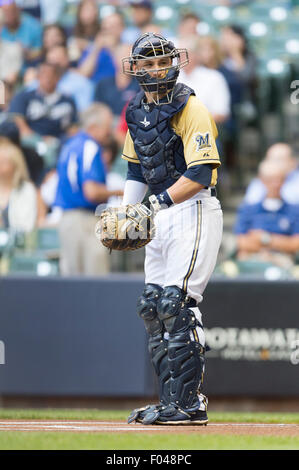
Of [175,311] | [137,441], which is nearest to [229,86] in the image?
[175,311]

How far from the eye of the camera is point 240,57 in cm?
1052

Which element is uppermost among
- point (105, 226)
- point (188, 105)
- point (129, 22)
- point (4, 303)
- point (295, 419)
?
point (129, 22)

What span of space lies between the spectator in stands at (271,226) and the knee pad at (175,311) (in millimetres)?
3431

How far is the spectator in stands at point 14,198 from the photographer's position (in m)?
9.08

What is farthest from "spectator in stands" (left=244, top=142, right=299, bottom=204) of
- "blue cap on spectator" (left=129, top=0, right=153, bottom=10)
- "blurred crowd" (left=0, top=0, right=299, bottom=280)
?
"blue cap on spectator" (left=129, top=0, right=153, bottom=10)

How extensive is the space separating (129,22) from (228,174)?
2.49 metres

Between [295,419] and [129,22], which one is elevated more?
[129,22]

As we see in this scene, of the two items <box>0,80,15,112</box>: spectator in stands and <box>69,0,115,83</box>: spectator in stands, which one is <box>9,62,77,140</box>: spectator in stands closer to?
<box>0,80,15,112</box>: spectator in stands

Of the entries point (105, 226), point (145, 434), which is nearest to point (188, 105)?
point (105, 226)

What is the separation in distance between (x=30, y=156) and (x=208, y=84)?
2127mm

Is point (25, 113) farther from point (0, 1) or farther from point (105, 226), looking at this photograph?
point (105, 226)

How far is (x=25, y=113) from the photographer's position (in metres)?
10.4

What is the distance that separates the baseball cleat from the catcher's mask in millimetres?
1792

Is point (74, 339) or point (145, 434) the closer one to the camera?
point (145, 434)
